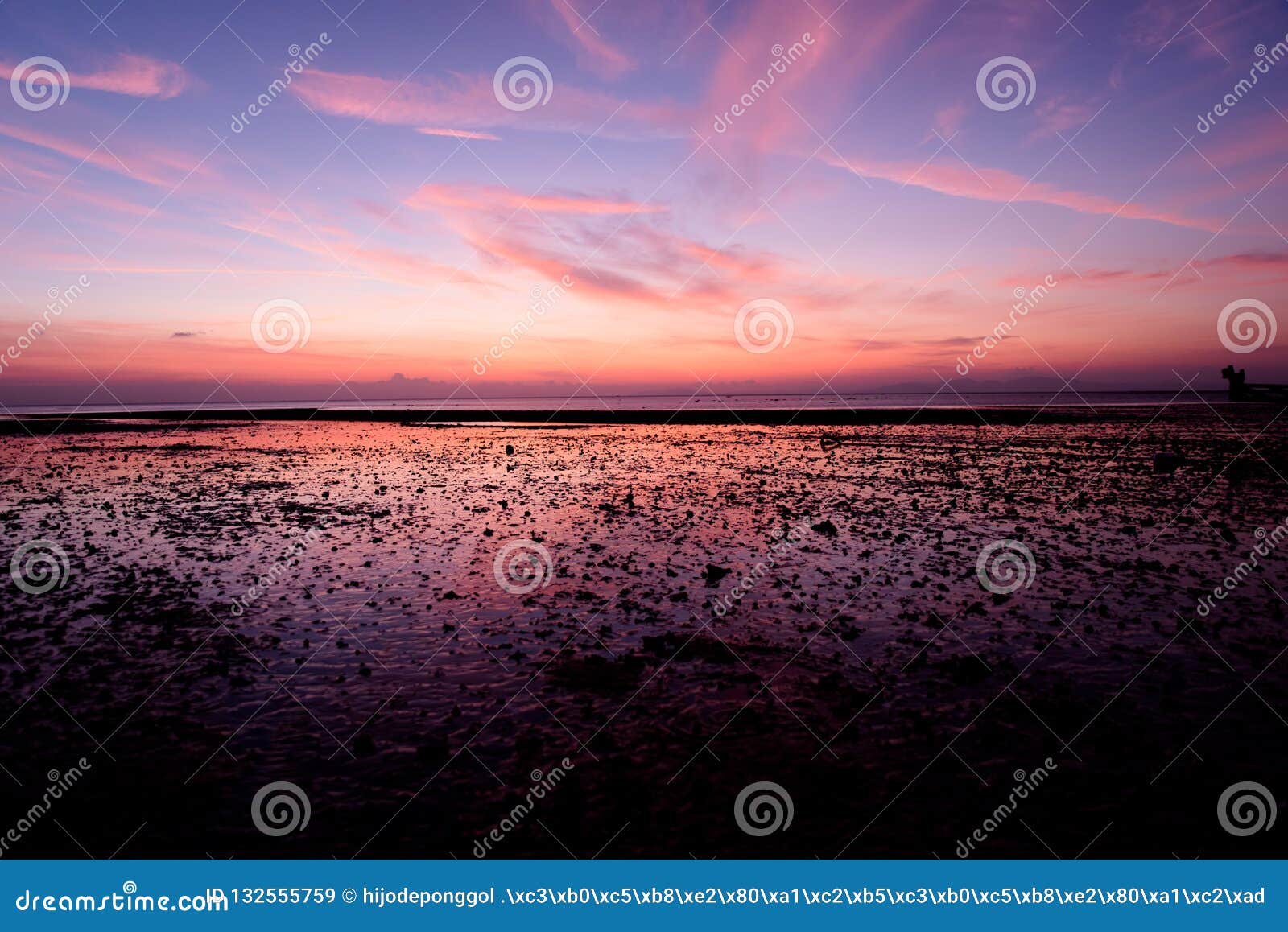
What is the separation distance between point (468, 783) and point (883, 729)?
5.05 metres

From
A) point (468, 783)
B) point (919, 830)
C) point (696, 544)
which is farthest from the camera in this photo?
point (696, 544)

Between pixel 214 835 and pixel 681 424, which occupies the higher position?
→ pixel 681 424

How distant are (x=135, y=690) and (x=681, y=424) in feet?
246

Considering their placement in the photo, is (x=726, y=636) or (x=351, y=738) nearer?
(x=351, y=738)

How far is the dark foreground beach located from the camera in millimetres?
6719

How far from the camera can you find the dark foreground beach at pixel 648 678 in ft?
22.0

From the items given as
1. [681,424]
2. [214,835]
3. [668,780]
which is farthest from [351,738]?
[681,424]

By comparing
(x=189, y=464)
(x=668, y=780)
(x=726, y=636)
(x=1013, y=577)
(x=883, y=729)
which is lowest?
(x=189, y=464)

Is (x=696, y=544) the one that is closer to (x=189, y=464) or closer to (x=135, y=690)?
(x=135, y=690)

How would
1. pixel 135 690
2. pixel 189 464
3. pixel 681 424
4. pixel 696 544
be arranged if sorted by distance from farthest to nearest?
1. pixel 681 424
2. pixel 189 464
3. pixel 696 544
4. pixel 135 690

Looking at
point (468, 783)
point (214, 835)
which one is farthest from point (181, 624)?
point (468, 783)

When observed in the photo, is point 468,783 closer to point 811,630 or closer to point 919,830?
point 919,830

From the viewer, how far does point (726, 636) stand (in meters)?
11.8

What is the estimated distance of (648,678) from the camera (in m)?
10.2
